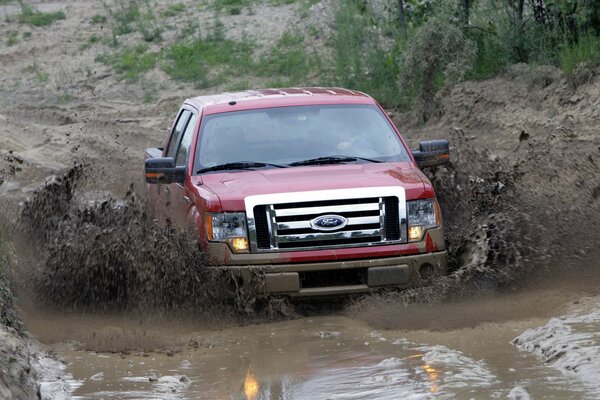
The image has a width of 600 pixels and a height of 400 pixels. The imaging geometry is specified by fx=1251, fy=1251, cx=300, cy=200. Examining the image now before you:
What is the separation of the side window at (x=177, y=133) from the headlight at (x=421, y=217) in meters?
2.62

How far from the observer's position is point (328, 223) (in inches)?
340

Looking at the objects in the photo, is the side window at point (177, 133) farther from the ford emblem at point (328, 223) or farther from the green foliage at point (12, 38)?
the green foliage at point (12, 38)

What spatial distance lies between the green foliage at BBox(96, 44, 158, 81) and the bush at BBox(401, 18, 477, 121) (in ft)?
26.4

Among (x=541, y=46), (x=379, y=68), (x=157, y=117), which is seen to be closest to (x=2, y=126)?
(x=157, y=117)

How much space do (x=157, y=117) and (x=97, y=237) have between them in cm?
1299

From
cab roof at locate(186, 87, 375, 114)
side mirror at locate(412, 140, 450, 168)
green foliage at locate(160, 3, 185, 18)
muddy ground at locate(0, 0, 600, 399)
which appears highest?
cab roof at locate(186, 87, 375, 114)

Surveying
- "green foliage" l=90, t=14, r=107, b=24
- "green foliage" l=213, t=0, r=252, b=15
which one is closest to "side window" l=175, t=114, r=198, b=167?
"green foliage" l=213, t=0, r=252, b=15

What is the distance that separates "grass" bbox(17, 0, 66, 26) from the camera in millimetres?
29094

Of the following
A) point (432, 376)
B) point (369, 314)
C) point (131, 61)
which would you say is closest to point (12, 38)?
point (131, 61)

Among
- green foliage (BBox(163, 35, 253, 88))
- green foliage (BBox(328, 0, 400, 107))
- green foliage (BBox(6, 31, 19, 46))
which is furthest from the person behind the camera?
green foliage (BBox(6, 31, 19, 46))

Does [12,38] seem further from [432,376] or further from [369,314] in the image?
[432,376]

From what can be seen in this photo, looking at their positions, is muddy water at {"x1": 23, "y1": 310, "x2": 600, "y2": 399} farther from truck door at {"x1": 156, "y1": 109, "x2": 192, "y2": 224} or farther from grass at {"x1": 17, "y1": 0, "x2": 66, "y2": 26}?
grass at {"x1": 17, "y1": 0, "x2": 66, "y2": 26}

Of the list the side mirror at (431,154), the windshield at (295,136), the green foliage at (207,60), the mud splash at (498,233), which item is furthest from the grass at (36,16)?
the side mirror at (431,154)

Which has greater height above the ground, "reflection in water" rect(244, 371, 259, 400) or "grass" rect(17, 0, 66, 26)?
"grass" rect(17, 0, 66, 26)
